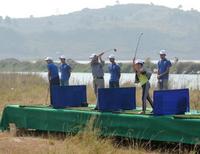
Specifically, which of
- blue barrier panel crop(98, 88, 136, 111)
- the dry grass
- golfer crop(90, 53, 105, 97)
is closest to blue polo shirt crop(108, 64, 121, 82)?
golfer crop(90, 53, 105, 97)

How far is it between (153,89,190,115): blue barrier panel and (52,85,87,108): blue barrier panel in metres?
2.86

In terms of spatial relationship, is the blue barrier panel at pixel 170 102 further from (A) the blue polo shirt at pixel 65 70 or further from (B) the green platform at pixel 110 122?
(A) the blue polo shirt at pixel 65 70

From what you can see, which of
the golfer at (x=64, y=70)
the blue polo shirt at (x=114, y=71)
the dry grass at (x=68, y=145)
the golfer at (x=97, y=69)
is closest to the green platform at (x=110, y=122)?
the dry grass at (x=68, y=145)

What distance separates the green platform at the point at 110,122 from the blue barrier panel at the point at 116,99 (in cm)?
35

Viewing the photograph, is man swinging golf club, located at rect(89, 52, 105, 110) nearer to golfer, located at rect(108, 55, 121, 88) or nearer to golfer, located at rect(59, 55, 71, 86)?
golfer, located at rect(108, 55, 121, 88)

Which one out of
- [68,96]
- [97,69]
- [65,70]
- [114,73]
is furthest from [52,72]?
[68,96]

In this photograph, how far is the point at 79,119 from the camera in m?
12.5

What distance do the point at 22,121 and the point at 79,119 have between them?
1903 mm

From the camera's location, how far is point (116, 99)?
1291 cm

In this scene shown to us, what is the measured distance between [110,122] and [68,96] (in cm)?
244

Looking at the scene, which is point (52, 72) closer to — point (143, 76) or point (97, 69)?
point (97, 69)

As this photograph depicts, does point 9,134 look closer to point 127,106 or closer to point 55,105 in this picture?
point 55,105

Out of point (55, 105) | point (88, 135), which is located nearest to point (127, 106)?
point (55, 105)

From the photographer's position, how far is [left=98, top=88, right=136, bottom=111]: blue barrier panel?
12641 millimetres
